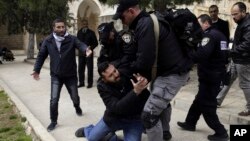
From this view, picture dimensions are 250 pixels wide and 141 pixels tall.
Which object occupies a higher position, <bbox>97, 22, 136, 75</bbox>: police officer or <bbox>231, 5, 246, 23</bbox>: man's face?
<bbox>231, 5, 246, 23</bbox>: man's face

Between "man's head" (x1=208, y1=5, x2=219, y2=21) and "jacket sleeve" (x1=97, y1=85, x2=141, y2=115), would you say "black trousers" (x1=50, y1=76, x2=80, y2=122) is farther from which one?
"man's head" (x1=208, y1=5, x2=219, y2=21)

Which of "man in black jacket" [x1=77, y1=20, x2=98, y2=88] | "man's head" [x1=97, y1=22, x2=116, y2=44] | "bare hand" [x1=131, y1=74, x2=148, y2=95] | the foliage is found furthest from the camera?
the foliage

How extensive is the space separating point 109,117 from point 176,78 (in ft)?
3.38

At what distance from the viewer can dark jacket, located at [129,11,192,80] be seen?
382cm

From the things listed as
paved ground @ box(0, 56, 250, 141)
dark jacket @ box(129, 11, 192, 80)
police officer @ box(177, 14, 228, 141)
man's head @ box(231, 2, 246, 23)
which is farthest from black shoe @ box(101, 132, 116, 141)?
man's head @ box(231, 2, 246, 23)

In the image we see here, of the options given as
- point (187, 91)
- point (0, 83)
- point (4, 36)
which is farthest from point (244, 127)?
point (4, 36)

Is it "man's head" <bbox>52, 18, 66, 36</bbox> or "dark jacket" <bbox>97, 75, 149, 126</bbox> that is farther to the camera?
"man's head" <bbox>52, 18, 66, 36</bbox>

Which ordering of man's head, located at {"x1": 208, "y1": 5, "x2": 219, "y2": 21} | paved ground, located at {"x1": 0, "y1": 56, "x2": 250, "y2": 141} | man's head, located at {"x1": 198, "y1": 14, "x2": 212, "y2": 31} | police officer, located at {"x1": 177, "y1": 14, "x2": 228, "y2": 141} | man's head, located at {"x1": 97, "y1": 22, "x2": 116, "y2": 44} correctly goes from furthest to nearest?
man's head, located at {"x1": 208, "y1": 5, "x2": 219, "y2": 21} → paved ground, located at {"x1": 0, "y1": 56, "x2": 250, "y2": 141} → man's head, located at {"x1": 97, "y1": 22, "x2": 116, "y2": 44} → man's head, located at {"x1": 198, "y1": 14, "x2": 212, "y2": 31} → police officer, located at {"x1": 177, "y1": 14, "x2": 228, "y2": 141}

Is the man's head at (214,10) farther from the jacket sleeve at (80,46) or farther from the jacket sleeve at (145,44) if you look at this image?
the jacket sleeve at (145,44)

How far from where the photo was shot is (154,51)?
387 centimetres

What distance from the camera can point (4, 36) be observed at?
102ft

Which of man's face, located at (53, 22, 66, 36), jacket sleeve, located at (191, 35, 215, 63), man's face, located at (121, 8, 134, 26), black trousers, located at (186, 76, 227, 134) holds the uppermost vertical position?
man's face, located at (121, 8, 134, 26)

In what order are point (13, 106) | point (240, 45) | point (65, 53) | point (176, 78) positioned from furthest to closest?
point (13, 106) < point (65, 53) < point (240, 45) < point (176, 78)

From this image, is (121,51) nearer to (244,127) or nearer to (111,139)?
(111,139)
